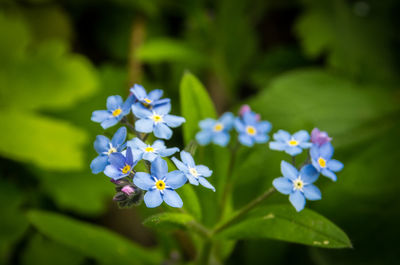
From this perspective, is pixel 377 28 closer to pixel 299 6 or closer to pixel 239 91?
pixel 299 6

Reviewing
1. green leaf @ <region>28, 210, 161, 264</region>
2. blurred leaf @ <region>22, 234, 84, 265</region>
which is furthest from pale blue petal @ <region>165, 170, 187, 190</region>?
blurred leaf @ <region>22, 234, 84, 265</region>

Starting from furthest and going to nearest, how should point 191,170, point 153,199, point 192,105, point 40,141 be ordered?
point 40,141, point 192,105, point 191,170, point 153,199

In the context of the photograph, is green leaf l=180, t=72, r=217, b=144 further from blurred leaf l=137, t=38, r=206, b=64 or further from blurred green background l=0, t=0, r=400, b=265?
blurred leaf l=137, t=38, r=206, b=64

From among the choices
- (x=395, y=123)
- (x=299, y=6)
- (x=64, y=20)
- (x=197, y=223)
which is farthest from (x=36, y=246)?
(x=299, y=6)

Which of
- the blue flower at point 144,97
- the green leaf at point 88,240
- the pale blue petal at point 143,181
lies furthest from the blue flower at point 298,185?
the green leaf at point 88,240

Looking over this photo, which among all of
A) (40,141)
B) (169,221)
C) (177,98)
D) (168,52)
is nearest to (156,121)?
(169,221)

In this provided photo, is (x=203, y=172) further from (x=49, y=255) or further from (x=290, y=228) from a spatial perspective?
(x=49, y=255)
